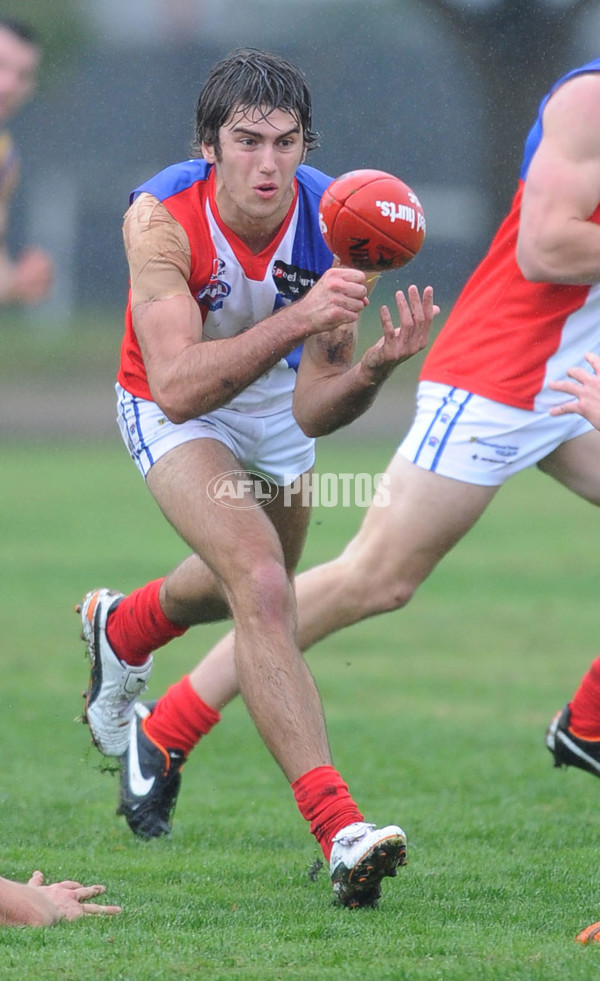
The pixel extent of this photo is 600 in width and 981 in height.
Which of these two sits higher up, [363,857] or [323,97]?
[323,97]

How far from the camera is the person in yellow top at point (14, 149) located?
71.8 feet

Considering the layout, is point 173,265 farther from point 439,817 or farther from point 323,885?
point 439,817

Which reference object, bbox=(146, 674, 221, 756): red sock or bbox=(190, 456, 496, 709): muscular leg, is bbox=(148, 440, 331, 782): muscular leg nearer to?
bbox=(190, 456, 496, 709): muscular leg

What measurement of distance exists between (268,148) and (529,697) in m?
4.14

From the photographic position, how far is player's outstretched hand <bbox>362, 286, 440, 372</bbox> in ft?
13.4

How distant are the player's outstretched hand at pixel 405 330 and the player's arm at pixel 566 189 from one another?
0.56m

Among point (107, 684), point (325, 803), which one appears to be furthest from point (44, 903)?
point (107, 684)

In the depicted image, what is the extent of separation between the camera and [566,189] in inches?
173

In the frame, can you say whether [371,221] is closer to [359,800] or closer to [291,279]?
[291,279]

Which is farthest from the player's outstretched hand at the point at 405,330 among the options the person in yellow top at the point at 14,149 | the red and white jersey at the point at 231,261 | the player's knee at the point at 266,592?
the person in yellow top at the point at 14,149

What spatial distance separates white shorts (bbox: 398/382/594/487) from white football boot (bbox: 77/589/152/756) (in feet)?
4.17

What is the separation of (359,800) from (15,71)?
1961 centimetres

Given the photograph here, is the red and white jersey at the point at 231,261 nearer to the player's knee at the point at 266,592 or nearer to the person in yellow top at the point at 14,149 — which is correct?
the player's knee at the point at 266,592

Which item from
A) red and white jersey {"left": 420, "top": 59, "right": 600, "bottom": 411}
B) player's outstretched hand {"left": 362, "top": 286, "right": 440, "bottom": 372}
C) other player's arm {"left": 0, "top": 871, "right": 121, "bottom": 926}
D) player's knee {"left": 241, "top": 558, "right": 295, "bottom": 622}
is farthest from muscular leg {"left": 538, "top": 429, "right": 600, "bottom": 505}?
other player's arm {"left": 0, "top": 871, "right": 121, "bottom": 926}
